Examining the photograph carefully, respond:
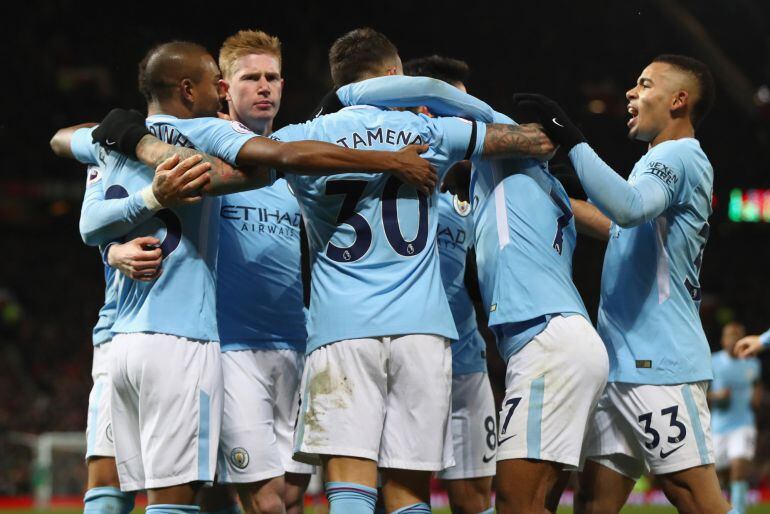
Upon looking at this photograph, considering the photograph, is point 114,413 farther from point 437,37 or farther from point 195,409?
point 437,37

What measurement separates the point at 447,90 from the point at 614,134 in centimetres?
300

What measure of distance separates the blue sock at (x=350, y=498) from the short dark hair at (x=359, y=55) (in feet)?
5.74

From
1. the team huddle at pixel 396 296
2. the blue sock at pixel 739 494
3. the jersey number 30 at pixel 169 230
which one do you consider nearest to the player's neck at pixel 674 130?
the team huddle at pixel 396 296

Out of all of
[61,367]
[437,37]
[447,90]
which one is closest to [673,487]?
[447,90]

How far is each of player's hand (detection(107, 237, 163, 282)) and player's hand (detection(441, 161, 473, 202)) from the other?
174 cm

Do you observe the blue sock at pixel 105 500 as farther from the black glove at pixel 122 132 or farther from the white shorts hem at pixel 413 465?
the black glove at pixel 122 132

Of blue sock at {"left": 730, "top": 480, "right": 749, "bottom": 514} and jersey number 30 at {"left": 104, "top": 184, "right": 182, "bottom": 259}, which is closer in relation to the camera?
jersey number 30 at {"left": 104, "top": 184, "right": 182, "bottom": 259}

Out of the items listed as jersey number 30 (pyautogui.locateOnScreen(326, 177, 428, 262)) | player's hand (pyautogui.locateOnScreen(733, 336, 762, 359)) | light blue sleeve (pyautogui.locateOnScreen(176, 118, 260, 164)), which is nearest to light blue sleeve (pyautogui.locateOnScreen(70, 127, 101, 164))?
light blue sleeve (pyautogui.locateOnScreen(176, 118, 260, 164))

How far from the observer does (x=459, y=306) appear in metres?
5.34

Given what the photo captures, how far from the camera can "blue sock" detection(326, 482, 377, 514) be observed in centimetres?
396

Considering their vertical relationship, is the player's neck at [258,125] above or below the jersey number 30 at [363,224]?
above

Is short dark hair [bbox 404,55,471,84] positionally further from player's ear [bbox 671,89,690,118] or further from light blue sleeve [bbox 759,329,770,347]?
light blue sleeve [bbox 759,329,770,347]

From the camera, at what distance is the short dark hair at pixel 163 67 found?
14.5 ft

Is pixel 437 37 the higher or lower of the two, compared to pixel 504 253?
higher
